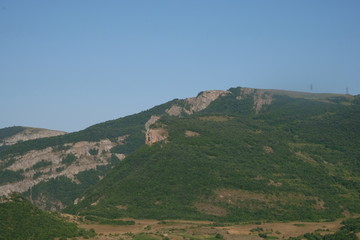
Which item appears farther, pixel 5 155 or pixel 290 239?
pixel 5 155

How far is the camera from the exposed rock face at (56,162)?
179 metres

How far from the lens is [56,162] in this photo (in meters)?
187

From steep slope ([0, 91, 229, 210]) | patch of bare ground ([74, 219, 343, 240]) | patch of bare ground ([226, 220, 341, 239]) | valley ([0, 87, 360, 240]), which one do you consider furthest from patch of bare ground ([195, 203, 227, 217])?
steep slope ([0, 91, 229, 210])

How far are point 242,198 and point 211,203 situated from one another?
21.4 feet

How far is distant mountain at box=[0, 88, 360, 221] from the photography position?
115 m

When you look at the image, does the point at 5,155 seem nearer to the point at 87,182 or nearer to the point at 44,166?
the point at 44,166

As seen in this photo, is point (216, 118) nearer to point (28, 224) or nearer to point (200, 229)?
point (200, 229)

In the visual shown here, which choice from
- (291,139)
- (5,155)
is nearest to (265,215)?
(291,139)

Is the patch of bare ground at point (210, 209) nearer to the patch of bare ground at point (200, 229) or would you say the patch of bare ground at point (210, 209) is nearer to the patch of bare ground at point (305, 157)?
the patch of bare ground at point (200, 229)

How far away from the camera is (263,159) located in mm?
140625

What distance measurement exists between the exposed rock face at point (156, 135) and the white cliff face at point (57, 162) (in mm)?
38965

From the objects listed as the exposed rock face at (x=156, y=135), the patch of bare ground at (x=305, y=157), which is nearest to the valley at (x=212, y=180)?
the exposed rock face at (x=156, y=135)

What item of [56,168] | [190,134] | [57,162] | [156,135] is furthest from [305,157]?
[57,162]

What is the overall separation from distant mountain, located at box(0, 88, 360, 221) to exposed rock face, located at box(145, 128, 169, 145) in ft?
0.91
